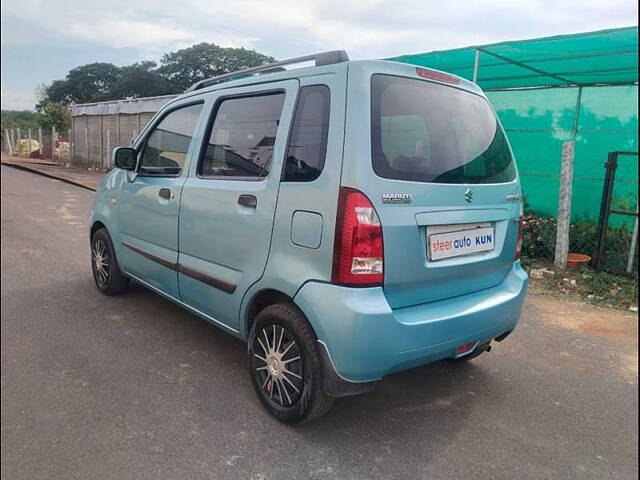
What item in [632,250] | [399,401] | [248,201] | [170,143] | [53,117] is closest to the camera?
[248,201]

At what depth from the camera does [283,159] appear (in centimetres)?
243

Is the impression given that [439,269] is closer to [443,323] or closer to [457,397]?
[443,323]

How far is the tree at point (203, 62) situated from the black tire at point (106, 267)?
1768 millimetres

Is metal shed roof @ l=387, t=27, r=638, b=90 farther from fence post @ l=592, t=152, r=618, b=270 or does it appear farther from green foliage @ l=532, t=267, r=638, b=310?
green foliage @ l=532, t=267, r=638, b=310

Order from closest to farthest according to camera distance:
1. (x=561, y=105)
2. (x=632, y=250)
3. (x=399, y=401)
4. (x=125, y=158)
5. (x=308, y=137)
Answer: (x=308, y=137), (x=399, y=401), (x=125, y=158), (x=632, y=250), (x=561, y=105)

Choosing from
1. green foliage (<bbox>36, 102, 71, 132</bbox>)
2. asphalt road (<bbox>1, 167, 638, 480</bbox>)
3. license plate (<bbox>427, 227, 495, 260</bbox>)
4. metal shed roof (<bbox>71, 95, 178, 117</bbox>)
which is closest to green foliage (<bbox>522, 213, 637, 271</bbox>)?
asphalt road (<bbox>1, 167, 638, 480</bbox>)

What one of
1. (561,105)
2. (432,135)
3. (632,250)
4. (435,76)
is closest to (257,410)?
(432,135)

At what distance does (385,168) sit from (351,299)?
61 cm

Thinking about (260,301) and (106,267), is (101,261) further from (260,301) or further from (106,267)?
(260,301)

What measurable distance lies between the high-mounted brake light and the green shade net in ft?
11.7

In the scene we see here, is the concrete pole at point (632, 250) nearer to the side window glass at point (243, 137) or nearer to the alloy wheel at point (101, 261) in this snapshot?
the side window glass at point (243, 137)

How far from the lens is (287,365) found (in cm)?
243

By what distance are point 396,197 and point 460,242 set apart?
497mm

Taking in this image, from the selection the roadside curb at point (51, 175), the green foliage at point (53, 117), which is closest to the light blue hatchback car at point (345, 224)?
the roadside curb at point (51, 175)
